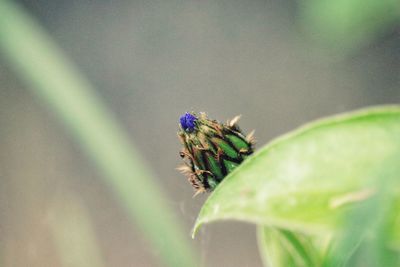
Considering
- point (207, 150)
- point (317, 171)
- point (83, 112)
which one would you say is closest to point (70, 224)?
point (83, 112)

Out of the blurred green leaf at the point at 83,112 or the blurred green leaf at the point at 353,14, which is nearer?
the blurred green leaf at the point at 353,14

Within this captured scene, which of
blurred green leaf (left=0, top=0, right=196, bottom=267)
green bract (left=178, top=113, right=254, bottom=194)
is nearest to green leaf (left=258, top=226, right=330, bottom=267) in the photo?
green bract (left=178, top=113, right=254, bottom=194)

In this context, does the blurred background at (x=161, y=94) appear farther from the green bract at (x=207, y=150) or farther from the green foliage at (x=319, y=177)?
the green foliage at (x=319, y=177)

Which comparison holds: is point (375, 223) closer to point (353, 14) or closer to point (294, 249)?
point (294, 249)

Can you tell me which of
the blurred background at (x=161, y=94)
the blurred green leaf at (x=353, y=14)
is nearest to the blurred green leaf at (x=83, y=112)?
the blurred background at (x=161, y=94)

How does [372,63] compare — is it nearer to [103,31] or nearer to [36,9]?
[103,31]

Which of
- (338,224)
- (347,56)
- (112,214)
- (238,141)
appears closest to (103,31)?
(112,214)
